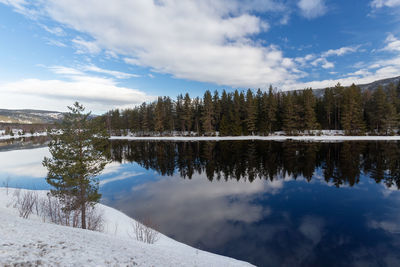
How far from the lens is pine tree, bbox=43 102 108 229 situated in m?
10.6

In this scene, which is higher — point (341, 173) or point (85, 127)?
point (85, 127)

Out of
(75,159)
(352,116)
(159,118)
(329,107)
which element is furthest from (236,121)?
(75,159)

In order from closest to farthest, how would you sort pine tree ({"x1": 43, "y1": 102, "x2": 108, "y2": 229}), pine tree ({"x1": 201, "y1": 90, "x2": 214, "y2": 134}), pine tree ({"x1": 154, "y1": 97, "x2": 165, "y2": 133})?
1. pine tree ({"x1": 43, "y1": 102, "x2": 108, "y2": 229})
2. pine tree ({"x1": 201, "y1": 90, "x2": 214, "y2": 134})
3. pine tree ({"x1": 154, "y1": 97, "x2": 165, "y2": 133})

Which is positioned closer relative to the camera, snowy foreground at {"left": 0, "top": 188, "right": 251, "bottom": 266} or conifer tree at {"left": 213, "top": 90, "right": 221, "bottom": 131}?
snowy foreground at {"left": 0, "top": 188, "right": 251, "bottom": 266}

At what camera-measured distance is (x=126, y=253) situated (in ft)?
17.9

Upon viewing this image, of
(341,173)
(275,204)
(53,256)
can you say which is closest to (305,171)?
(341,173)

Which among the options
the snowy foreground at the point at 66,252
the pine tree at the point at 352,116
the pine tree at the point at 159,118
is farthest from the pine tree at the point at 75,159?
the pine tree at the point at 159,118

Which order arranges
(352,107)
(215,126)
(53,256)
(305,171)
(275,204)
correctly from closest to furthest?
(53,256)
(275,204)
(305,171)
(352,107)
(215,126)

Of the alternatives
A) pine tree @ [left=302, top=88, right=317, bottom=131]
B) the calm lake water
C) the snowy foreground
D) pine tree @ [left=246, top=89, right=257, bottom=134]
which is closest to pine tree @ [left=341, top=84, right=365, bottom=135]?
pine tree @ [left=302, top=88, right=317, bottom=131]

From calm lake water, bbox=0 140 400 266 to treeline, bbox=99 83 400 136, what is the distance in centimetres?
4079

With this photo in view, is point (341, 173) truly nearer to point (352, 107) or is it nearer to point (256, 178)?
point (256, 178)

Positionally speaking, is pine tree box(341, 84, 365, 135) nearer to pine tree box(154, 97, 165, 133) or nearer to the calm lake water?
the calm lake water

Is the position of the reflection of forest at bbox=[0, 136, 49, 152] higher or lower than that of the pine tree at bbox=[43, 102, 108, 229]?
lower

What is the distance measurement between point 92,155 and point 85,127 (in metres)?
1.70
